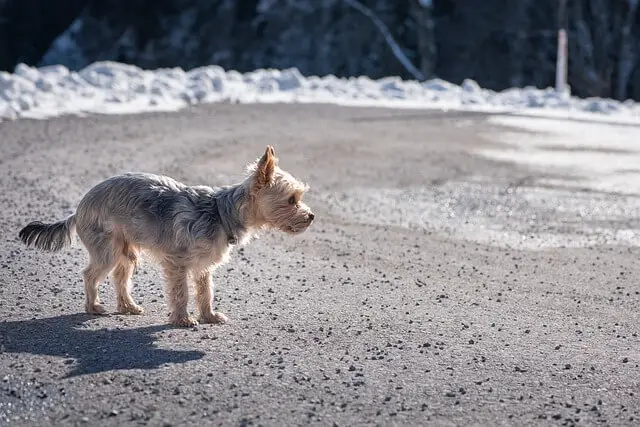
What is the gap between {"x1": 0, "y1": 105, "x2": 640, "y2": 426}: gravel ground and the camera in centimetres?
604

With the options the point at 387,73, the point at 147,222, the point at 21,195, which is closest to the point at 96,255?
the point at 147,222

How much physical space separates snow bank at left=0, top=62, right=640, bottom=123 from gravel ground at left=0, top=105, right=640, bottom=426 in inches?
211

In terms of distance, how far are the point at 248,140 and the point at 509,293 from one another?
9303 millimetres

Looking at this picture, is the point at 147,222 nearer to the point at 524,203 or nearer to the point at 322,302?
the point at 322,302

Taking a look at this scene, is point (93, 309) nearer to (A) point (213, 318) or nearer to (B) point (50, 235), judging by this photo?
(B) point (50, 235)

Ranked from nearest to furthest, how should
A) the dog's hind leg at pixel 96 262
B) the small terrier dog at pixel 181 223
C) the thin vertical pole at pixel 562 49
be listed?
the small terrier dog at pixel 181 223, the dog's hind leg at pixel 96 262, the thin vertical pole at pixel 562 49

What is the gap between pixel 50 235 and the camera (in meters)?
8.13

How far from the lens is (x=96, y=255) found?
779 centimetres

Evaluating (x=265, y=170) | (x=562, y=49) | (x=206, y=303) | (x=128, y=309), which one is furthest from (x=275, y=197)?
(x=562, y=49)

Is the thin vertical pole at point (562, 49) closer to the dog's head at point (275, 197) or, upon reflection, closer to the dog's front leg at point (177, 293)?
the dog's head at point (275, 197)

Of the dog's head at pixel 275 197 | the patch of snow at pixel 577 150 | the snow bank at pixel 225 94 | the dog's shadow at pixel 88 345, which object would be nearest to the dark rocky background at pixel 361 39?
the snow bank at pixel 225 94

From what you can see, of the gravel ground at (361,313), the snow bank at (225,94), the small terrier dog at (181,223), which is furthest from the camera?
the snow bank at (225,94)

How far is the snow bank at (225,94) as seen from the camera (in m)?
21.2

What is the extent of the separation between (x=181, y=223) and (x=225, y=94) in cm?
1706
